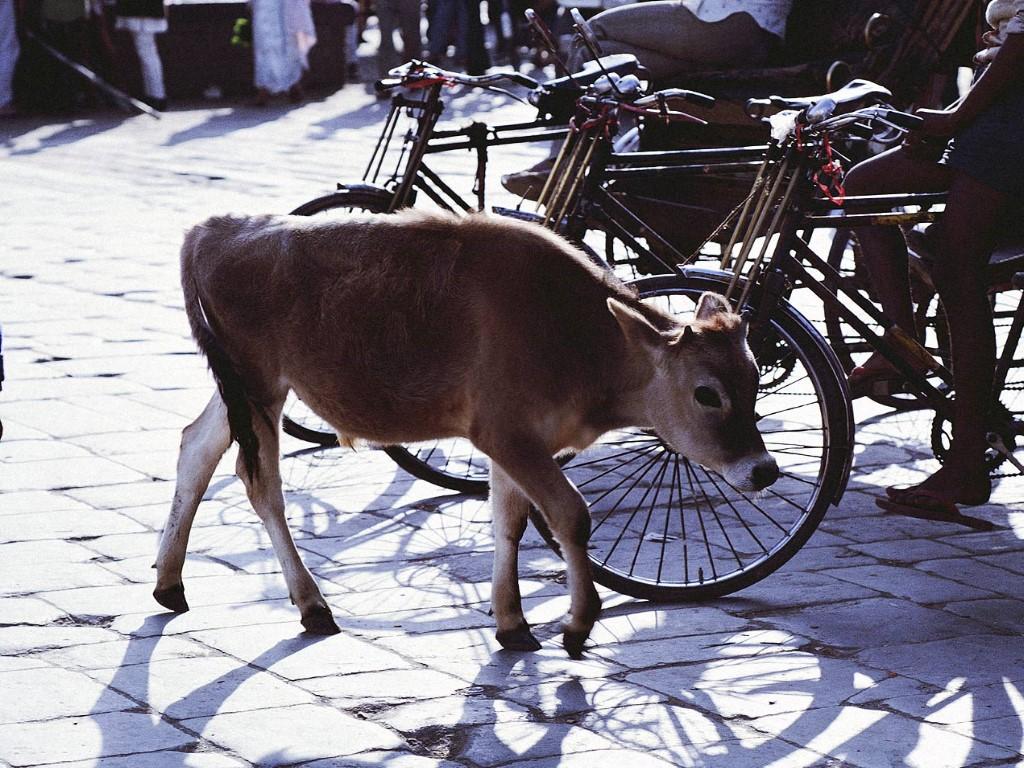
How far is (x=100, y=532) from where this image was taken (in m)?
5.39

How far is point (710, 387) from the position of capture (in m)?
4.24

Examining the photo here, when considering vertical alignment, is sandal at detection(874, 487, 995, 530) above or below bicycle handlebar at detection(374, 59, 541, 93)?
below

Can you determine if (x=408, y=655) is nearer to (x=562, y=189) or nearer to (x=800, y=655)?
(x=800, y=655)

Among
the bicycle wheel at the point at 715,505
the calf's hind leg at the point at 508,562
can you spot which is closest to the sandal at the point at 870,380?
the bicycle wheel at the point at 715,505

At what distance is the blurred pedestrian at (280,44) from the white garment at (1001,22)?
1477 cm

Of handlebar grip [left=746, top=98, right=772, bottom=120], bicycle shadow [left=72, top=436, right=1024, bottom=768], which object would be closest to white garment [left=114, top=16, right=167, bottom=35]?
handlebar grip [left=746, top=98, right=772, bottom=120]

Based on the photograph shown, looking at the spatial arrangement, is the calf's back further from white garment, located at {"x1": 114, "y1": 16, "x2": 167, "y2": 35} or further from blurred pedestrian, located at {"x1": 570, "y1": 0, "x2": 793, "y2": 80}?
white garment, located at {"x1": 114, "y1": 16, "x2": 167, "y2": 35}

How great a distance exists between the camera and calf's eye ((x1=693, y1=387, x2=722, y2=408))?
4.25m

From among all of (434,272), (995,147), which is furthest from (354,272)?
(995,147)

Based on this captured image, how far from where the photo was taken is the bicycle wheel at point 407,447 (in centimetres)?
593

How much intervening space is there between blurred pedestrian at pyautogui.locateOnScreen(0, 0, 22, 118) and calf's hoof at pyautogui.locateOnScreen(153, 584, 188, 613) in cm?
1495

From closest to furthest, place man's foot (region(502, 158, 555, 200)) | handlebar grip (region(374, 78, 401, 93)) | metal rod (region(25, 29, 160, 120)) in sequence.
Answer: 1. handlebar grip (region(374, 78, 401, 93))
2. man's foot (region(502, 158, 555, 200))
3. metal rod (region(25, 29, 160, 120))

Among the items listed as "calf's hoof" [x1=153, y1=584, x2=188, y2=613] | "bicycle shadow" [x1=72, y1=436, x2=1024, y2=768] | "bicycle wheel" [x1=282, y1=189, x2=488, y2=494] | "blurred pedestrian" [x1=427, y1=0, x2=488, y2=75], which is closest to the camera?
"bicycle shadow" [x1=72, y1=436, x2=1024, y2=768]

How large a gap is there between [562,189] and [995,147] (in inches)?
62.2
